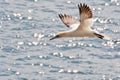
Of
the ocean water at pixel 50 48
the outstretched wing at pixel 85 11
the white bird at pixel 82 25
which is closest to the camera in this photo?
the outstretched wing at pixel 85 11

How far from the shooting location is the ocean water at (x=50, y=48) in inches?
1644

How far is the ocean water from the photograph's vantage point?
4175cm

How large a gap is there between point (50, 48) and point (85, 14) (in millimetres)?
25262

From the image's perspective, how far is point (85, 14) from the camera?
2050cm

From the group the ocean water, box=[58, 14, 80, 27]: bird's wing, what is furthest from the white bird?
the ocean water

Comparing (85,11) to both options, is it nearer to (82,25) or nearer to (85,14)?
(85,14)

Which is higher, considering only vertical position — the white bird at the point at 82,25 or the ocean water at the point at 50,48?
the white bird at the point at 82,25

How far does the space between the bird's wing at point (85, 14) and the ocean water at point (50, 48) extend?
18.8 meters

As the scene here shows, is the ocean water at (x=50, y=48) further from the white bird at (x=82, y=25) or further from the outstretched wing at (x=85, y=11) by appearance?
the outstretched wing at (x=85, y=11)

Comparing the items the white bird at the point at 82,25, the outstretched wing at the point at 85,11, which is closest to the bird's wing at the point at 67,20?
the white bird at the point at 82,25

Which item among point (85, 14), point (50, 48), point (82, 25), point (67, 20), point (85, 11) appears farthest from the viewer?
point (50, 48)

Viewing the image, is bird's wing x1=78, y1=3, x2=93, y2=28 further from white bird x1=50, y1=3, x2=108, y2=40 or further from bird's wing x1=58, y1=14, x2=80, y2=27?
bird's wing x1=58, y1=14, x2=80, y2=27

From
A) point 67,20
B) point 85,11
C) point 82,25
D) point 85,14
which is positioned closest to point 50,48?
point 67,20

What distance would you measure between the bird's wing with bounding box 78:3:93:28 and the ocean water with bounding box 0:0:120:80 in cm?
1875
